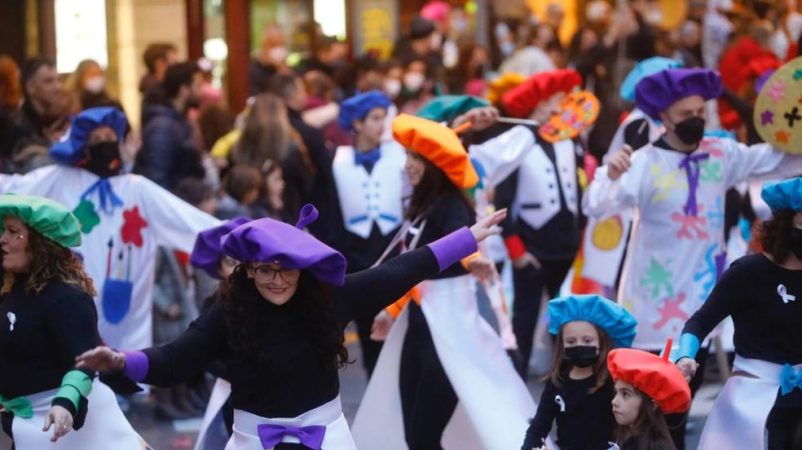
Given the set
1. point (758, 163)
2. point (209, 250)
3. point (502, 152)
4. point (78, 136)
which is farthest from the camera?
point (502, 152)

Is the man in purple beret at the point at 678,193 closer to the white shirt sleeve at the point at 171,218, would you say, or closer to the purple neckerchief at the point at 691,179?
the purple neckerchief at the point at 691,179

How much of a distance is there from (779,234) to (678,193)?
1508 mm

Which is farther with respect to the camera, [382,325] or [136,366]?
[382,325]

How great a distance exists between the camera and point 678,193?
830 cm

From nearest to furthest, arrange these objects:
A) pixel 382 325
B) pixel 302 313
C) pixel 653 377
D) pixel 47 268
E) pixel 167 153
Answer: pixel 302 313 < pixel 653 377 < pixel 47 268 < pixel 382 325 < pixel 167 153

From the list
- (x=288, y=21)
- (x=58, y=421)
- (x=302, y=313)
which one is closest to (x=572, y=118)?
(x=302, y=313)

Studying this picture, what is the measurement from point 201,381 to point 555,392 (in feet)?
15.0

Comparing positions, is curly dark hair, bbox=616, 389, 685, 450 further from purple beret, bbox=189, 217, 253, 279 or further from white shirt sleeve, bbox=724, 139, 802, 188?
purple beret, bbox=189, 217, 253, 279

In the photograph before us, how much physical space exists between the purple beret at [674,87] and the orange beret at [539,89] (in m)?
2.41

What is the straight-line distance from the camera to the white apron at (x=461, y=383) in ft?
27.7

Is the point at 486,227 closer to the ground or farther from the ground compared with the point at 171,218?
farther from the ground

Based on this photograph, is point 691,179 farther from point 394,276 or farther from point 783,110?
point 394,276

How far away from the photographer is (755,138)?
10.4 m

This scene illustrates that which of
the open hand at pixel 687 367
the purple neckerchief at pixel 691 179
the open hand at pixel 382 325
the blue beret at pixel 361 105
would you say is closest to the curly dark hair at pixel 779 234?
the open hand at pixel 687 367
